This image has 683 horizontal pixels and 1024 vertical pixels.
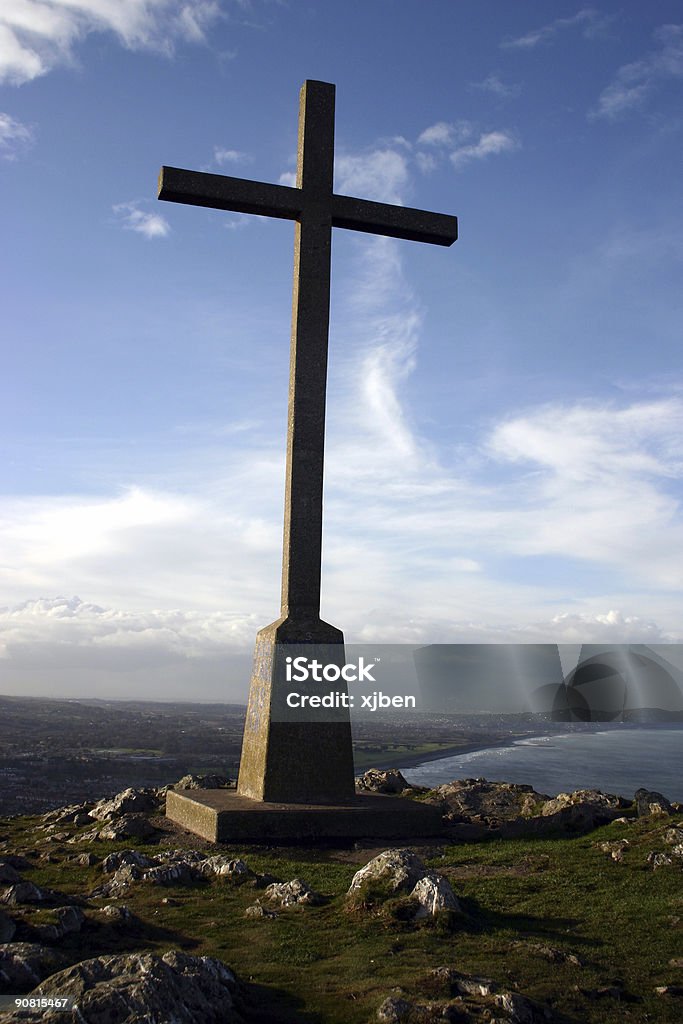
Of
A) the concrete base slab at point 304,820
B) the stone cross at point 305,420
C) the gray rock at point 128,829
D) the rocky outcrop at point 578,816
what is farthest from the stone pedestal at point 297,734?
the rocky outcrop at point 578,816

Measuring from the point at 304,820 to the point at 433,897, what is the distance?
4.51m

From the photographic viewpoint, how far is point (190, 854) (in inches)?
404

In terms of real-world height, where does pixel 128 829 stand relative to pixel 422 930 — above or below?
below

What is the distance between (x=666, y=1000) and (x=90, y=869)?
22.2ft

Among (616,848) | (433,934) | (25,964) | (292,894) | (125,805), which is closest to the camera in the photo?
(25,964)

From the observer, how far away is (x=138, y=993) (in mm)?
4227

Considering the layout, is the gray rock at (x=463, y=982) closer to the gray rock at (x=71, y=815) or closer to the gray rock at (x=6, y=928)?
the gray rock at (x=6, y=928)

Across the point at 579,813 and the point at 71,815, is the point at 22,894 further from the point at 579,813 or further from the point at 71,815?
the point at 579,813

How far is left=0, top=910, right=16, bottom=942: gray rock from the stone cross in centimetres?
614

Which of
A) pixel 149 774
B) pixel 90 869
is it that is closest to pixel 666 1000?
pixel 90 869

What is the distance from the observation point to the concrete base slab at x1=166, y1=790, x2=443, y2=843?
1138 cm

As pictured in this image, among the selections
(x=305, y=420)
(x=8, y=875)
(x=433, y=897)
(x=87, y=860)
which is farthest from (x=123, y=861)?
(x=305, y=420)

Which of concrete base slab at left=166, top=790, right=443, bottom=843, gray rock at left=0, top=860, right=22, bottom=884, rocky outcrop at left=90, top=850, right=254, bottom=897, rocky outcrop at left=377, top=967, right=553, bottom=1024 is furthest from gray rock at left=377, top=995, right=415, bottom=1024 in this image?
concrete base slab at left=166, top=790, right=443, bottom=843

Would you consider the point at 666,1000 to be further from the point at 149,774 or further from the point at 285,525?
the point at 149,774
